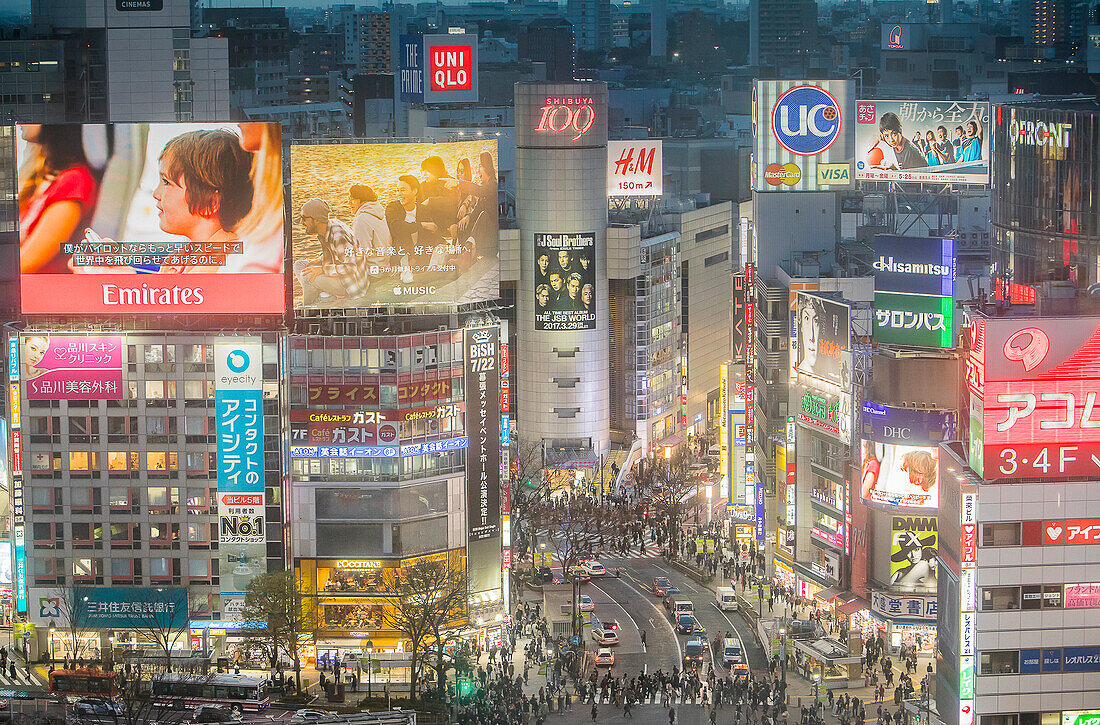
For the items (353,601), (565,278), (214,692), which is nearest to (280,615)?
(353,601)

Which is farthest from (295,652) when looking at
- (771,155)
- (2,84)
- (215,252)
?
(2,84)

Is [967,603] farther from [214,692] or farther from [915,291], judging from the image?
[214,692]

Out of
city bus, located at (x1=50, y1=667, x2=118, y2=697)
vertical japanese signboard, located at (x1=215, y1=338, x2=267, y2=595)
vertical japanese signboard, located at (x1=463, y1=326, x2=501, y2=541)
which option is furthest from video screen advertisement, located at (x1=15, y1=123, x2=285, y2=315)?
city bus, located at (x1=50, y1=667, x2=118, y2=697)

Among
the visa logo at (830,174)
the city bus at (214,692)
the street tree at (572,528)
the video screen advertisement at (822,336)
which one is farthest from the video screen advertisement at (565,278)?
the city bus at (214,692)

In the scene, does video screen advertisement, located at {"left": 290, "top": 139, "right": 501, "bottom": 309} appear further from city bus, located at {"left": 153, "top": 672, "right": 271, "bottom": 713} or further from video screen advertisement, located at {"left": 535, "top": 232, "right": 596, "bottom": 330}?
video screen advertisement, located at {"left": 535, "top": 232, "right": 596, "bottom": 330}

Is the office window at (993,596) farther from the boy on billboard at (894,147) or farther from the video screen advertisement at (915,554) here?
the boy on billboard at (894,147)

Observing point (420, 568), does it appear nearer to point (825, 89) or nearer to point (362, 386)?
point (362, 386)
